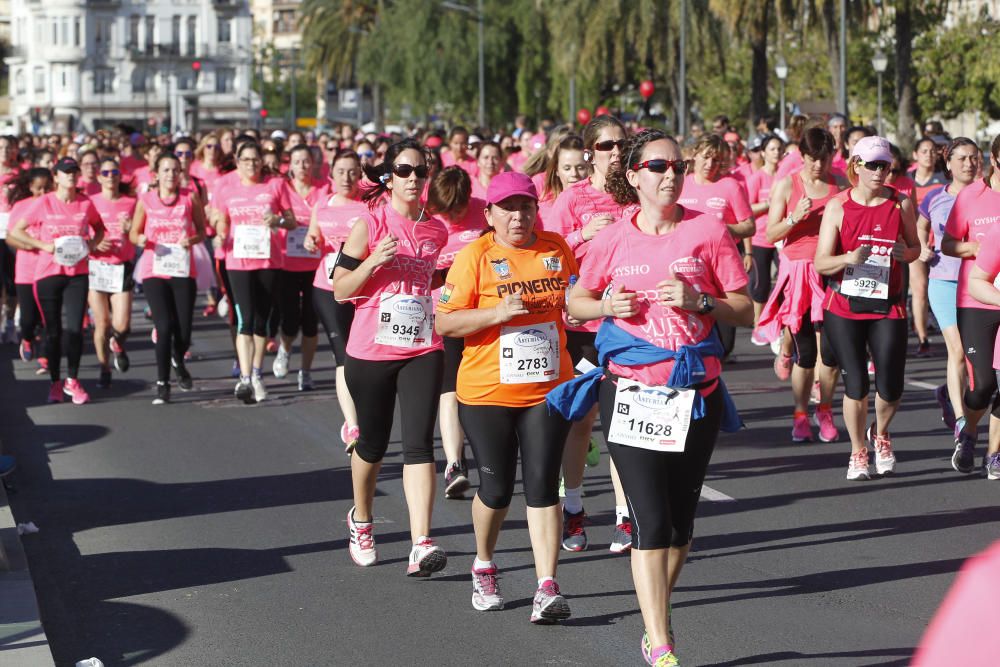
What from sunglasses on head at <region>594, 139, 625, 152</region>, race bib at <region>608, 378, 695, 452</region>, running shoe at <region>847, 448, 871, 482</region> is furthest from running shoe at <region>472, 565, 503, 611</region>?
running shoe at <region>847, 448, 871, 482</region>

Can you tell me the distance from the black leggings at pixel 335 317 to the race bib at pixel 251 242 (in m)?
1.99

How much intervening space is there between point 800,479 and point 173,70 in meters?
125

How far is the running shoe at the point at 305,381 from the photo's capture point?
1305cm

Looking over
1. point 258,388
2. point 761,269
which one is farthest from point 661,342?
point 761,269

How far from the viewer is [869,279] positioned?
8.79 meters

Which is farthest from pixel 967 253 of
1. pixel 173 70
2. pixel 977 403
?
pixel 173 70

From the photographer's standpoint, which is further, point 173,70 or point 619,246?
point 173,70

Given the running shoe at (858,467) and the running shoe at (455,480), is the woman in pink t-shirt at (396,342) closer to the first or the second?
the running shoe at (455,480)

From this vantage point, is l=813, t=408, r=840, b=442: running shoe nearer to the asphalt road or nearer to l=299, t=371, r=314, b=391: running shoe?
the asphalt road

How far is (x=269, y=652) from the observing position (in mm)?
5859

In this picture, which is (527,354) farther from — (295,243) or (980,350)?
(295,243)

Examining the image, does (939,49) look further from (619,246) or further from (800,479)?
(619,246)

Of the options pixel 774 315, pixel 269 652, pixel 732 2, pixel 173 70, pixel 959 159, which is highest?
pixel 173 70

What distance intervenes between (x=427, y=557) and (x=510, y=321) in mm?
1153
